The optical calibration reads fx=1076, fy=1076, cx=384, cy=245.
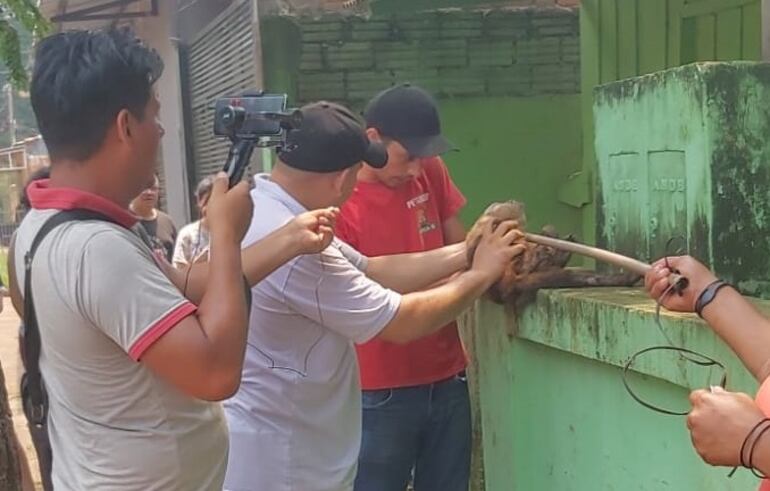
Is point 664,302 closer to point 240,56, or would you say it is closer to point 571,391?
point 571,391

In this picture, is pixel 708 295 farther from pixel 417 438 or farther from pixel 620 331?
pixel 417 438

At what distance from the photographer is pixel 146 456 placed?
2041 mm

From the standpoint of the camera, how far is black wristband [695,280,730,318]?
2.18 m

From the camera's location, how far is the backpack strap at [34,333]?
1996 millimetres

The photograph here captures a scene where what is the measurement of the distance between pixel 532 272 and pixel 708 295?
→ 35.9 inches

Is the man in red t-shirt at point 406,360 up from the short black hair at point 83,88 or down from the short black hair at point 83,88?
down

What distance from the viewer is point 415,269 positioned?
3.31m

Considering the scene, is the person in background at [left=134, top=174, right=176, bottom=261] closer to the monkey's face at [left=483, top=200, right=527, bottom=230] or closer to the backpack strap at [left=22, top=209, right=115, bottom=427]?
the monkey's face at [left=483, top=200, right=527, bottom=230]

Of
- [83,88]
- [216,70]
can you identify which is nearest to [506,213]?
[83,88]

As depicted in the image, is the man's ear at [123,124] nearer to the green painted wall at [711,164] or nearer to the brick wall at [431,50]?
the green painted wall at [711,164]

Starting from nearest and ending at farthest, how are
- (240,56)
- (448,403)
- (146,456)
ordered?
(146,456) → (448,403) → (240,56)

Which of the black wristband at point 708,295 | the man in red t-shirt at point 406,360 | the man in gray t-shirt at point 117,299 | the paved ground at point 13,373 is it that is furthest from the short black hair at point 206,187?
the paved ground at point 13,373

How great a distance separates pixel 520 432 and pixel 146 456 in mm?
1506

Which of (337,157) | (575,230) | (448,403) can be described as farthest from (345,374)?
(575,230)
